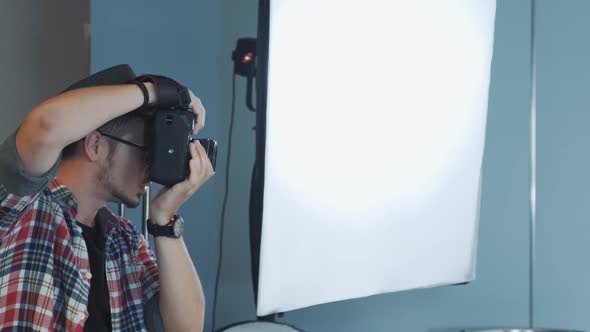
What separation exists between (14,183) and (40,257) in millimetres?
157

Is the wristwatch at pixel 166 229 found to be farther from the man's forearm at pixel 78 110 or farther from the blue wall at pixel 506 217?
the blue wall at pixel 506 217

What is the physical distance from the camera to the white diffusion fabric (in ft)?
5.35

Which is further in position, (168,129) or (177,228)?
(177,228)

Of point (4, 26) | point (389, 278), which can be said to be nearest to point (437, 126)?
point (389, 278)

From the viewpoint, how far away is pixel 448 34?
208 centimetres

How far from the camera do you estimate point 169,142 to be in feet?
3.66

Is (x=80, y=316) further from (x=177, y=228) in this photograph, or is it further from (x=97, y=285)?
(x=177, y=228)

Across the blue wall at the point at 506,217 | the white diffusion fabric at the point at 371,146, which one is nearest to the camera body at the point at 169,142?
the white diffusion fabric at the point at 371,146

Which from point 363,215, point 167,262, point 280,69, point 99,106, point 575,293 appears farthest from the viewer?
point 575,293

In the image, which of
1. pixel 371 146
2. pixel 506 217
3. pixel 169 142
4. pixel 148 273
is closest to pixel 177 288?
pixel 148 273

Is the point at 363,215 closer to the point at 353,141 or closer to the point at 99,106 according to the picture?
the point at 353,141

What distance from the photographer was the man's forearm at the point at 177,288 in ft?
4.12

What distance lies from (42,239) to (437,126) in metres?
1.34

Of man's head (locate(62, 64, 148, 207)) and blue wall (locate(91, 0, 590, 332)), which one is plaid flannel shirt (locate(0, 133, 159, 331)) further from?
blue wall (locate(91, 0, 590, 332))
